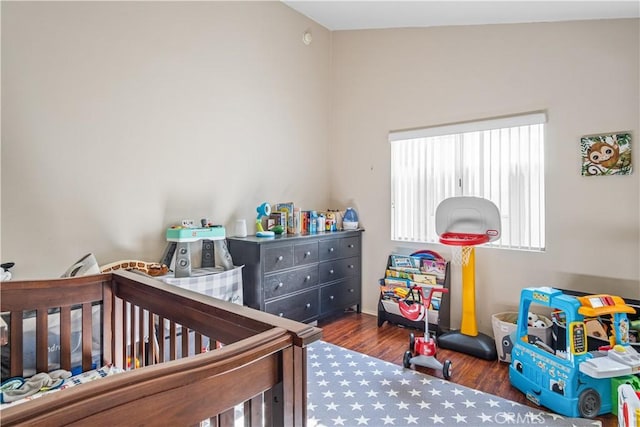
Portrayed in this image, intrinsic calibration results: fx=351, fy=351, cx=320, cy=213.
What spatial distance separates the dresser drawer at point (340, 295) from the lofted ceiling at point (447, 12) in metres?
2.52

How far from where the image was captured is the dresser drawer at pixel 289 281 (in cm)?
281

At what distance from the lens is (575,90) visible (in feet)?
8.32

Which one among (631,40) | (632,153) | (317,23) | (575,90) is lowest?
(632,153)

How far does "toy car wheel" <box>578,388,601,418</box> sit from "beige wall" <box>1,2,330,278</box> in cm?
260

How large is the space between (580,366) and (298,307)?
1.97 meters

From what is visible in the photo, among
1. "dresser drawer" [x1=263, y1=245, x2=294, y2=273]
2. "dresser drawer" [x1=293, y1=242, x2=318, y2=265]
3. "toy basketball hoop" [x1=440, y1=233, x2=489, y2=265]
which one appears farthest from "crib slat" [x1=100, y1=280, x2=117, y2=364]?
"toy basketball hoop" [x1=440, y1=233, x2=489, y2=265]

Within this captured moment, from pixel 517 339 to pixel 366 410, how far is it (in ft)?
3.54

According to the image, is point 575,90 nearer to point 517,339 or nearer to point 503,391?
point 517,339

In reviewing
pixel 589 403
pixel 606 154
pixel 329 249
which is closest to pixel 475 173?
pixel 606 154

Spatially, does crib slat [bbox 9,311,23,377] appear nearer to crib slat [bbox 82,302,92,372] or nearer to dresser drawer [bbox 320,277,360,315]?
crib slat [bbox 82,302,92,372]

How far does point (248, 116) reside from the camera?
3.20m

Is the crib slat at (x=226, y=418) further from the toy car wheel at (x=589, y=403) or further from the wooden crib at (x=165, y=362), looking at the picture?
the toy car wheel at (x=589, y=403)

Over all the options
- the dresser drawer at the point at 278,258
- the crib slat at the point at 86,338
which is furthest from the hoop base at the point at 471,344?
the crib slat at the point at 86,338

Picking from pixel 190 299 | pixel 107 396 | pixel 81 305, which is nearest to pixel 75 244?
pixel 81 305
